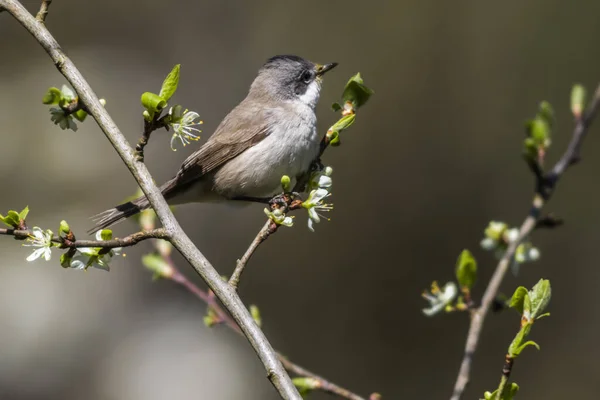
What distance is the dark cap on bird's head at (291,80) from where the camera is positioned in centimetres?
461

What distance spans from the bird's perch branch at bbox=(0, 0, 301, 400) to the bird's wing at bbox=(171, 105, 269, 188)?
201 cm

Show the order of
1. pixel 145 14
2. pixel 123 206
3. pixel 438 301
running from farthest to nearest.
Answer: pixel 145 14 → pixel 123 206 → pixel 438 301

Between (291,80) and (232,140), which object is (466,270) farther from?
(291,80)

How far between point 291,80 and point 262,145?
68 centimetres

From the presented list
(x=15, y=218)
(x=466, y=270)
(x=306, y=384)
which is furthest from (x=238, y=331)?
(x=15, y=218)

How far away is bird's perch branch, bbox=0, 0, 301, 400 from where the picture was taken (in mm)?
2006

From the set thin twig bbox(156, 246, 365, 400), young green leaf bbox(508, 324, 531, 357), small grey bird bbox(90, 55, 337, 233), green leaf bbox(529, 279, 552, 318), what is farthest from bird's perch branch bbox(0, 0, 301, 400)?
small grey bird bbox(90, 55, 337, 233)

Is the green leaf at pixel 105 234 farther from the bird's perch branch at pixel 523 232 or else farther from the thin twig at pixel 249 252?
the bird's perch branch at pixel 523 232

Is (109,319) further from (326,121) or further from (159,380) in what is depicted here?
(326,121)

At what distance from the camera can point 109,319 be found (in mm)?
6918

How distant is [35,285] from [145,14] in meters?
3.34

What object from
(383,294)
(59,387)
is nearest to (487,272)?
(383,294)

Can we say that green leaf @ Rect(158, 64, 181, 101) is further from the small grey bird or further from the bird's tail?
the small grey bird

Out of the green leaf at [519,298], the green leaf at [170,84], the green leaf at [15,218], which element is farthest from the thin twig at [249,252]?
the green leaf at [519,298]
